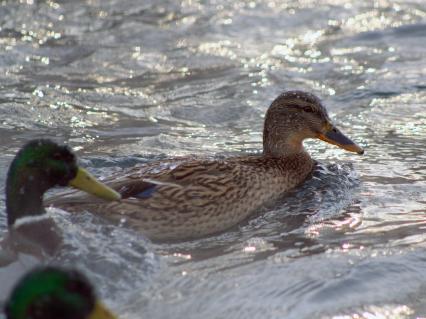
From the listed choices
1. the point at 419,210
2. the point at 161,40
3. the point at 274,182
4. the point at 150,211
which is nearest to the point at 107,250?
the point at 150,211

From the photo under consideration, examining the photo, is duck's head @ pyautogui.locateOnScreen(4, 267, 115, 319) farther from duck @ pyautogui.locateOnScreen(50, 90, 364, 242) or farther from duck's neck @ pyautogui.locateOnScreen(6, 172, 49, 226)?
duck @ pyautogui.locateOnScreen(50, 90, 364, 242)

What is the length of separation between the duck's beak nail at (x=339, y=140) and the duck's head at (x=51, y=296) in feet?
16.2

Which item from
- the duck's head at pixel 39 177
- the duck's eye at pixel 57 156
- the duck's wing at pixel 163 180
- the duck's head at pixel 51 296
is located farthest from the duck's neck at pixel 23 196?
the duck's head at pixel 51 296

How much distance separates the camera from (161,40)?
45.8ft

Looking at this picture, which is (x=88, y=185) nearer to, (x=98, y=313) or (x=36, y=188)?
(x=36, y=188)

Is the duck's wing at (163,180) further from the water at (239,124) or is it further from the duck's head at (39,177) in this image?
the duck's head at (39,177)

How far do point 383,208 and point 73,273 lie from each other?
14.6ft

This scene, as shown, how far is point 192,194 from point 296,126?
148cm

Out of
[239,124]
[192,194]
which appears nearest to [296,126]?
[192,194]

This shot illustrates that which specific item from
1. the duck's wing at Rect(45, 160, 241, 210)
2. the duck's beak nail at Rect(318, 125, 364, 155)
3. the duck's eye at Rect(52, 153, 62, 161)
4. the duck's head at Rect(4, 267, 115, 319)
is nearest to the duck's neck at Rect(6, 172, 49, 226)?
the duck's eye at Rect(52, 153, 62, 161)

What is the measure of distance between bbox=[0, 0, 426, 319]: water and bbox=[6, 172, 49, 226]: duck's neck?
0.93 ft

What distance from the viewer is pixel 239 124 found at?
1102cm

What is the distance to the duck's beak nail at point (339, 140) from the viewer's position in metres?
9.18

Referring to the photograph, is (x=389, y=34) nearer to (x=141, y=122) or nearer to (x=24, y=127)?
(x=141, y=122)
